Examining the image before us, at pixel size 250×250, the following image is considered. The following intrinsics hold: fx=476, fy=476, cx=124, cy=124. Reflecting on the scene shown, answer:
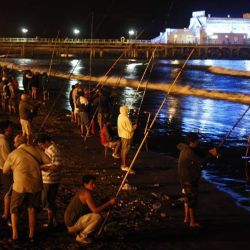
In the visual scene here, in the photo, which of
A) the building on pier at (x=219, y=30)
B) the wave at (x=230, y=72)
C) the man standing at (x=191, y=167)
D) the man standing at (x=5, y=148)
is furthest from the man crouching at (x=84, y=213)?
the building on pier at (x=219, y=30)

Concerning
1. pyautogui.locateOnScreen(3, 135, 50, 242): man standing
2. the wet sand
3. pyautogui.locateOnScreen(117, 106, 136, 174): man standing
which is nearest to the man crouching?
the wet sand

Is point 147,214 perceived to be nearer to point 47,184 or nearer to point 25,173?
point 47,184

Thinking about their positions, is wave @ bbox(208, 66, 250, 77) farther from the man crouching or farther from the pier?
the man crouching

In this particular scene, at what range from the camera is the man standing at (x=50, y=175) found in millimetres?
6727

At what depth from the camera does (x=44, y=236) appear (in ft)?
22.2

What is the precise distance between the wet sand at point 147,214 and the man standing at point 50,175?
0.30 m

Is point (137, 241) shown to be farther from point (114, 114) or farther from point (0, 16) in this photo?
point (0, 16)

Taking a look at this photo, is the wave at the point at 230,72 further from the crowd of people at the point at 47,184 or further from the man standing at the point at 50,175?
the man standing at the point at 50,175

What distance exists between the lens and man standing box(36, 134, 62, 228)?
673 centimetres

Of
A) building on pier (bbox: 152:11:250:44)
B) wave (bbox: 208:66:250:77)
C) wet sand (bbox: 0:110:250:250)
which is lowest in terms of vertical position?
wet sand (bbox: 0:110:250:250)

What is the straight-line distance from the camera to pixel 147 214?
790 centimetres

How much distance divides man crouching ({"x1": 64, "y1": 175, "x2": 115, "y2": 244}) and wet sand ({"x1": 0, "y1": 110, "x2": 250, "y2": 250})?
0.22 m

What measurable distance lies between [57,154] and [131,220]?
1.70 m

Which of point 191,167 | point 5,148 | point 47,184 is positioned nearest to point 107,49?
point 5,148
